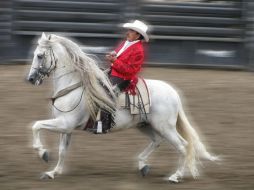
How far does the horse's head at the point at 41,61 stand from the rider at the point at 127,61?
2.13ft

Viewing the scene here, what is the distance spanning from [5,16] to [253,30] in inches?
183

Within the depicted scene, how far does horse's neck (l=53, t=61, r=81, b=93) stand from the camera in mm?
7762

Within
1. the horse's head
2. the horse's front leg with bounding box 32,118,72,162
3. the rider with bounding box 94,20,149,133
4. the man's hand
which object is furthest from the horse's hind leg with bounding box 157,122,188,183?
the horse's head

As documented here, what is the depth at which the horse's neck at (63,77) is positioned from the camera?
776 centimetres

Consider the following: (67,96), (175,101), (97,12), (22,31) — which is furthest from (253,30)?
(67,96)

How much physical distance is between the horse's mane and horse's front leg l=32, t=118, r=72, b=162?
0.37 meters

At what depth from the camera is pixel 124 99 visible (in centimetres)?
789

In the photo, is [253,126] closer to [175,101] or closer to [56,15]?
[175,101]

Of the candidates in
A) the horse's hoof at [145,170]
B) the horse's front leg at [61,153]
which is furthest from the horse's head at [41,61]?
the horse's hoof at [145,170]

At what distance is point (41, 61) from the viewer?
7.61 metres

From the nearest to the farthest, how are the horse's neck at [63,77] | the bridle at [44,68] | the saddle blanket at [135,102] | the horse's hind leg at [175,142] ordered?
the bridle at [44,68] < the horse's neck at [63,77] < the saddle blanket at [135,102] < the horse's hind leg at [175,142]

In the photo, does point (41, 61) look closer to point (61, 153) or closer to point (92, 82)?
point (92, 82)

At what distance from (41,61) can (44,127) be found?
28.5 inches

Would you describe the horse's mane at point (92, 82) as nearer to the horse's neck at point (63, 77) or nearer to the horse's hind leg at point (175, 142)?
the horse's neck at point (63, 77)
